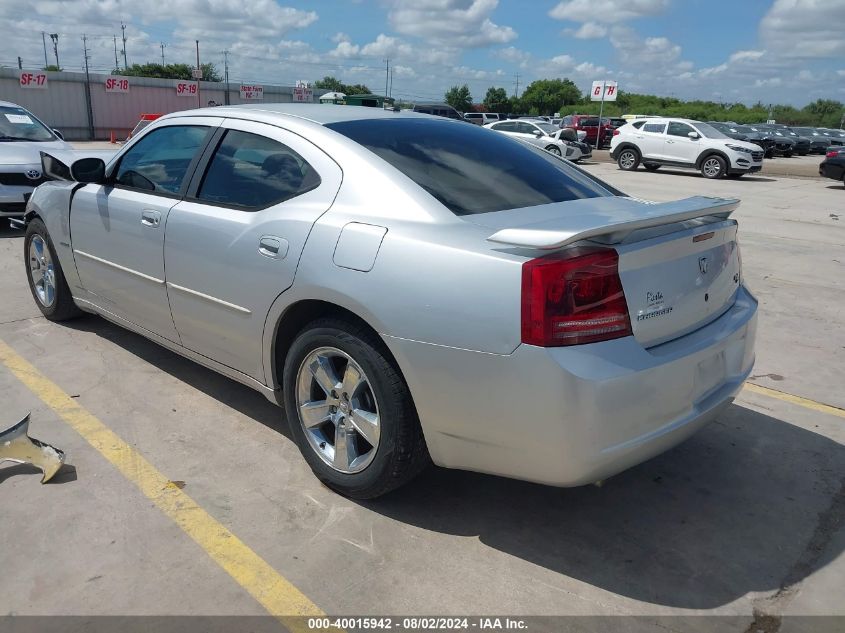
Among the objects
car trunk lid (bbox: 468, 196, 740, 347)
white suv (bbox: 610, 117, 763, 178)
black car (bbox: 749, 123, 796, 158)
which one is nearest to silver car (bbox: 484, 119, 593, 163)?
white suv (bbox: 610, 117, 763, 178)

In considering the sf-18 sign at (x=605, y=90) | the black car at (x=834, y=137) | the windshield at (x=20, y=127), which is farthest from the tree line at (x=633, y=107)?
the windshield at (x=20, y=127)

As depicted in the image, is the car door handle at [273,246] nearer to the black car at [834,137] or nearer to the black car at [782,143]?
the black car at [782,143]

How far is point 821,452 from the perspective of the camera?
3.64m

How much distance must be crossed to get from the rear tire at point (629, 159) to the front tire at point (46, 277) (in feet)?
68.3

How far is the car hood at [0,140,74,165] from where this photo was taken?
8781 millimetres

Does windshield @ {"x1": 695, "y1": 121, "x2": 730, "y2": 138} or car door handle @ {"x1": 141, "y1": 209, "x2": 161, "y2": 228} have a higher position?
windshield @ {"x1": 695, "y1": 121, "x2": 730, "y2": 138}

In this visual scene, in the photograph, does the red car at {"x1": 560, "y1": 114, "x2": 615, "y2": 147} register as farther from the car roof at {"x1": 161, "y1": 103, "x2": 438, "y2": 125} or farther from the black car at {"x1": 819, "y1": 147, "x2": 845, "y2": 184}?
the car roof at {"x1": 161, "y1": 103, "x2": 438, "y2": 125}

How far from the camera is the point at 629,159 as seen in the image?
2334cm

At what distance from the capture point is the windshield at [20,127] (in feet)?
31.6

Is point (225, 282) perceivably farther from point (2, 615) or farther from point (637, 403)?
point (637, 403)

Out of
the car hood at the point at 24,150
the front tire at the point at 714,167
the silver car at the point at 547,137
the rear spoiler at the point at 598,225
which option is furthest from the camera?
the silver car at the point at 547,137

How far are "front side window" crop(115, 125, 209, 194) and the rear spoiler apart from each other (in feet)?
6.82

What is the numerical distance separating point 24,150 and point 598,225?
9004mm

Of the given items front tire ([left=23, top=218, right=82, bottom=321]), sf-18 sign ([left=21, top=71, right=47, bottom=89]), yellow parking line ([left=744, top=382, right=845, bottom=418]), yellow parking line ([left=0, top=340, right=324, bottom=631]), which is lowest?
yellow parking line ([left=0, top=340, right=324, bottom=631])
